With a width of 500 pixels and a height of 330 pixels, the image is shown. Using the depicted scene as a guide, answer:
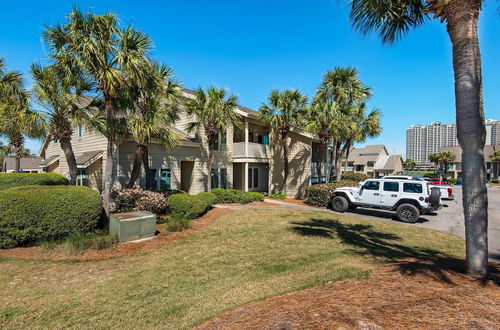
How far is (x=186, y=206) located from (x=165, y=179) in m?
4.32

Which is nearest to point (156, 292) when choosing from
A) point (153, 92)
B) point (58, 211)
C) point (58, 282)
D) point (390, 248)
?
point (58, 282)

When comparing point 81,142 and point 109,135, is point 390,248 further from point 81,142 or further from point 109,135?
point 81,142

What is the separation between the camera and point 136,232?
26.3 ft

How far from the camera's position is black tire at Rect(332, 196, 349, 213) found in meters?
13.0

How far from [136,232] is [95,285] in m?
3.21

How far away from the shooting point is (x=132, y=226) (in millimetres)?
7918

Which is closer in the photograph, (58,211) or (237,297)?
(237,297)

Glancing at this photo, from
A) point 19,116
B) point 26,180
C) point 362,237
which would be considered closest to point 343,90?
point 362,237

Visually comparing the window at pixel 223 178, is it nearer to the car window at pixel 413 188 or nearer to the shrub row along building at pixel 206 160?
the shrub row along building at pixel 206 160

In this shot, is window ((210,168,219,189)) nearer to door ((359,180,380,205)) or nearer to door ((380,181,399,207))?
door ((359,180,380,205))

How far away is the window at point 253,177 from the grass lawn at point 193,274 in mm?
11060

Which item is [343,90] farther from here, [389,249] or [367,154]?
[367,154]

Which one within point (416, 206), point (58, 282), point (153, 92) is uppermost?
point (153, 92)

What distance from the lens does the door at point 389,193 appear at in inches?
456
